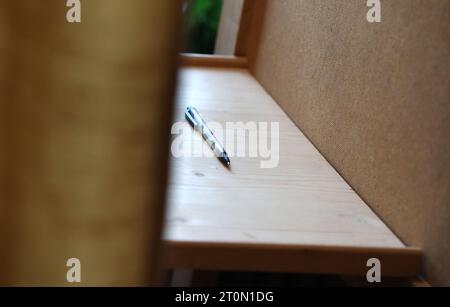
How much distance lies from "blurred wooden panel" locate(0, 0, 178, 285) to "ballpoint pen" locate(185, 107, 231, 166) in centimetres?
75

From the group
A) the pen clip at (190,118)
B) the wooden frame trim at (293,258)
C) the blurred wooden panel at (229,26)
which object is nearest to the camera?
the wooden frame trim at (293,258)

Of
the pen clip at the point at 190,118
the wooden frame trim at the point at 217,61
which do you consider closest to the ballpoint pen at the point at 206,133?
the pen clip at the point at 190,118

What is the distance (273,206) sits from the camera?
0.82 meters

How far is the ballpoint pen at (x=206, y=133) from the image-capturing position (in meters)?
0.94

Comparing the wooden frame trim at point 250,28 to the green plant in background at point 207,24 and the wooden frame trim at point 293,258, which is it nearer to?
the green plant in background at point 207,24

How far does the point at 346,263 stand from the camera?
2.43 ft

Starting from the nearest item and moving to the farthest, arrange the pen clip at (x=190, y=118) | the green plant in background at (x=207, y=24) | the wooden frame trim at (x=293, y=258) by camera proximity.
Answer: the wooden frame trim at (x=293, y=258)
the pen clip at (x=190, y=118)
the green plant in background at (x=207, y=24)

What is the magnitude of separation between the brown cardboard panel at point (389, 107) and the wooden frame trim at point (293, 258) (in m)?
0.03

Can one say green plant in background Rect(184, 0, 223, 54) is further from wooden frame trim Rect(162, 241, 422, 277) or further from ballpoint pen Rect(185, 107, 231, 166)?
wooden frame trim Rect(162, 241, 422, 277)

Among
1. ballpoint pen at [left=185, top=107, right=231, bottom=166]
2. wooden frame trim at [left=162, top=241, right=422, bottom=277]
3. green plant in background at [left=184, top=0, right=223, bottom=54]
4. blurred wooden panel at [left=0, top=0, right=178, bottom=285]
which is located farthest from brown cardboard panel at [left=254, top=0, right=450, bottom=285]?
green plant in background at [left=184, top=0, right=223, bottom=54]

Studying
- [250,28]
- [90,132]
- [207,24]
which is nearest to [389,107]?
[90,132]

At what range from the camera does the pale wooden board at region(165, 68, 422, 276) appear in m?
0.73

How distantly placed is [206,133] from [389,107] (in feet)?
0.98

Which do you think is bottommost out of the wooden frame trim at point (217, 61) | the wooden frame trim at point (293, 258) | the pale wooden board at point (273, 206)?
the wooden frame trim at point (293, 258)
